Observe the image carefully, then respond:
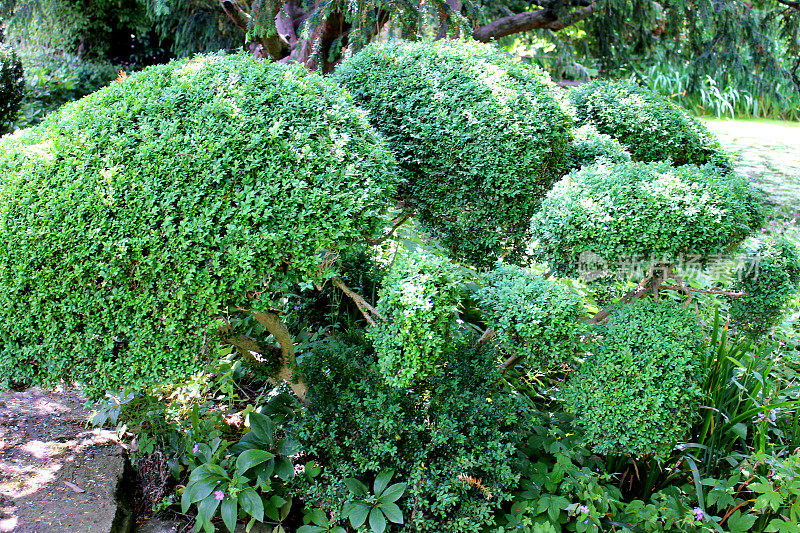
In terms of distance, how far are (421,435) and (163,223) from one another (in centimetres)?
133

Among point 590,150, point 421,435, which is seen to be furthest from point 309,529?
point 590,150

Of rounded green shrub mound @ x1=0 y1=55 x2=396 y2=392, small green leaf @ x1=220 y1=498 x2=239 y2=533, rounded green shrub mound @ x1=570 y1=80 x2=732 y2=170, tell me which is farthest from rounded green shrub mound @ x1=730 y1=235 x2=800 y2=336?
small green leaf @ x1=220 y1=498 x2=239 y2=533

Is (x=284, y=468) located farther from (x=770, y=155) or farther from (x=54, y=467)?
(x=770, y=155)

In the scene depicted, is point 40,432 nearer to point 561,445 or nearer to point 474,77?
point 561,445

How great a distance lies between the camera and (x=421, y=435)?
2.49m

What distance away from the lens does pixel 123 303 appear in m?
2.04

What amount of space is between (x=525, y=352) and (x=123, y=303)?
1.41 metres

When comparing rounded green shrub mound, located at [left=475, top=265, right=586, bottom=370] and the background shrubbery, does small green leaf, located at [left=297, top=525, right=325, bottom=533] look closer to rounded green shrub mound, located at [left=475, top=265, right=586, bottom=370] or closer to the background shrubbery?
the background shrubbery

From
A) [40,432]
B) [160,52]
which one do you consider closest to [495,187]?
[40,432]

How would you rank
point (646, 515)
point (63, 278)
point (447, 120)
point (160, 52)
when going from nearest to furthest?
point (63, 278)
point (646, 515)
point (447, 120)
point (160, 52)

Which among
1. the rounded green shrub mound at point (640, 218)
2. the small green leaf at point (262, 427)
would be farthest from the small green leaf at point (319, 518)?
the rounded green shrub mound at point (640, 218)

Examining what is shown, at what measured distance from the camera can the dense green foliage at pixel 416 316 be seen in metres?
1.94

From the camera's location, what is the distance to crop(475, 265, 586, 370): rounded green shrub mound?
203cm

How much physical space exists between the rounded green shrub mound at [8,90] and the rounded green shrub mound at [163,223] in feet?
16.8
